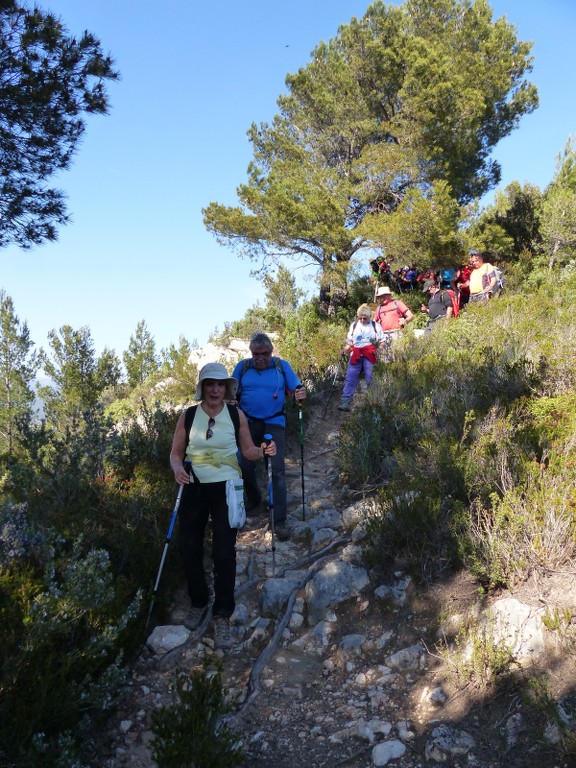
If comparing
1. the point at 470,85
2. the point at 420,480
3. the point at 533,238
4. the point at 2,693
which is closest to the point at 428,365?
the point at 420,480

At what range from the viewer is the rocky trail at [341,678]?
8.78ft

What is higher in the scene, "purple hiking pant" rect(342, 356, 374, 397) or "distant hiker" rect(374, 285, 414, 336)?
"distant hiker" rect(374, 285, 414, 336)

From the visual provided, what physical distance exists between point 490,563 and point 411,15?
17517mm

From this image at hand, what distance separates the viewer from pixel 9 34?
7.01 m

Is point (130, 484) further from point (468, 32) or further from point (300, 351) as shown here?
point (468, 32)

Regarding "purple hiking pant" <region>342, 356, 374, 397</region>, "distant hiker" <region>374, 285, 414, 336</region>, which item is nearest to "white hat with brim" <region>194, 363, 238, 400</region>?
"purple hiking pant" <region>342, 356, 374, 397</region>

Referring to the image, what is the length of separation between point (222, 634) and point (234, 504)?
95 centimetres

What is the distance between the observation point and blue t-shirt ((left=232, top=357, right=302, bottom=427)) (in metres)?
5.56

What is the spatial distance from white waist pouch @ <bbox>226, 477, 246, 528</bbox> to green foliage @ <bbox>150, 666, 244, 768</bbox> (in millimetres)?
1221

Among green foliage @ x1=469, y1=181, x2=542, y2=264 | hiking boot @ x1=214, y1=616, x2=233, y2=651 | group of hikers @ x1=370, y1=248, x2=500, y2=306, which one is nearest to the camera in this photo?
hiking boot @ x1=214, y1=616, x2=233, y2=651

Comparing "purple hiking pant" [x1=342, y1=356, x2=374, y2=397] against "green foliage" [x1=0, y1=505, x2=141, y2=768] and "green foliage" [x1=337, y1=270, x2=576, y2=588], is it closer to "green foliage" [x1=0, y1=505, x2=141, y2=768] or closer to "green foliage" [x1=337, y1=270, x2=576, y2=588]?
"green foliage" [x1=337, y1=270, x2=576, y2=588]

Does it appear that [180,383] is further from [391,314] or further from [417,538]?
[417,538]

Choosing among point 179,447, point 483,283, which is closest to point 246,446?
point 179,447

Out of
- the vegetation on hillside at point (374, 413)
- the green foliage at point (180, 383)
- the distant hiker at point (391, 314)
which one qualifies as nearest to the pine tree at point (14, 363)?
the vegetation on hillside at point (374, 413)
